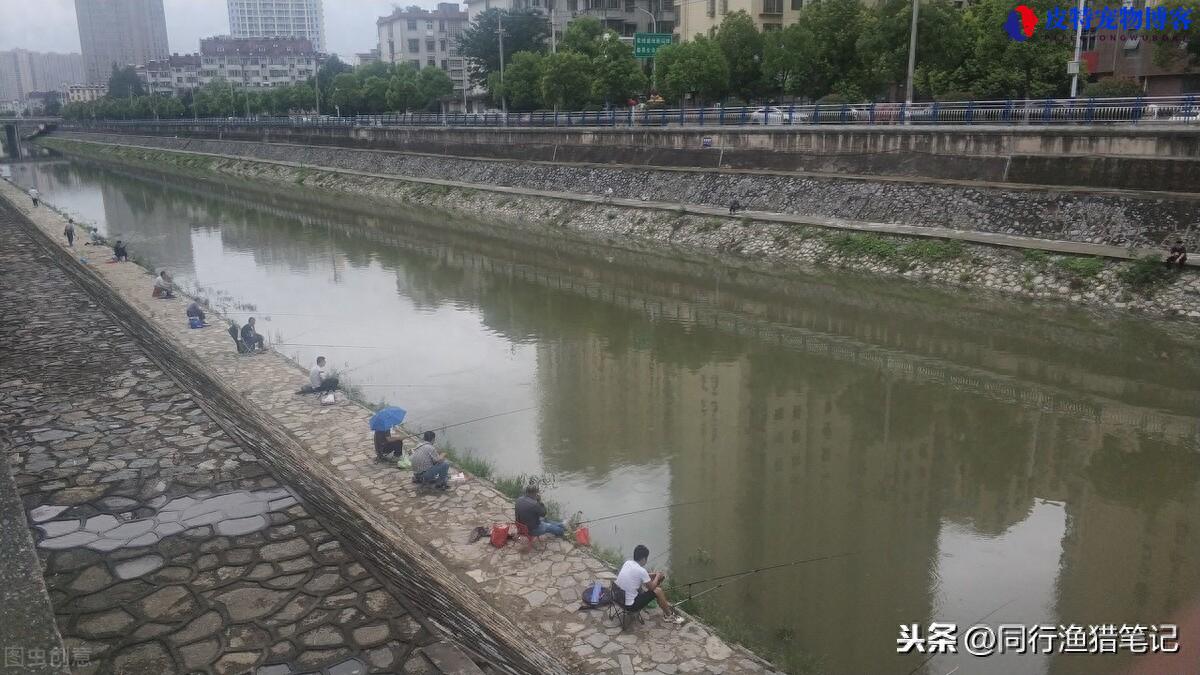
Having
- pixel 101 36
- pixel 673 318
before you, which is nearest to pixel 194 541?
pixel 673 318

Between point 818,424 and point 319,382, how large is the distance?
8339 millimetres

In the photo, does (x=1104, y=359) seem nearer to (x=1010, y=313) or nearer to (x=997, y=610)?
(x=1010, y=313)

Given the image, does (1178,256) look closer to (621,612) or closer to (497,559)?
(621,612)

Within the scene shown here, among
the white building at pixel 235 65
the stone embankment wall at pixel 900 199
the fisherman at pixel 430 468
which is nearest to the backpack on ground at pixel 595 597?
the fisherman at pixel 430 468

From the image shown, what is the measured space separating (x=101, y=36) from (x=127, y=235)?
18395cm

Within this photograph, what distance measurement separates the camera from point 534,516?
8.84 meters

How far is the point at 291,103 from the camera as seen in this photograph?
81.6m

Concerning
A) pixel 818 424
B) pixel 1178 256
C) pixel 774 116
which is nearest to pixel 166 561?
pixel 818 424

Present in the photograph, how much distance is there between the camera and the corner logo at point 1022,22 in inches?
1187

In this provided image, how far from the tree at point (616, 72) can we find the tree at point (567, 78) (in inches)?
22.7

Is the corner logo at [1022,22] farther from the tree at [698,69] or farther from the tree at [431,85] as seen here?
the tree at [431,85]

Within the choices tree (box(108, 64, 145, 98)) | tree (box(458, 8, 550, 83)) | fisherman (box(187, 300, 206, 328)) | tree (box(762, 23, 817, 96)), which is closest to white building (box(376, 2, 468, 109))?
tree (box(458, 8, 550, 83))

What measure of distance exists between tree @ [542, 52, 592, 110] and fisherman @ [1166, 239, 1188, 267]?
30528mm

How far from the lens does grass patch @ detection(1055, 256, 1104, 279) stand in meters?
19.7
